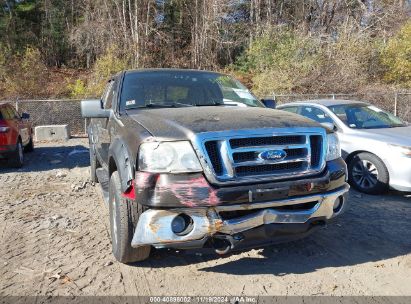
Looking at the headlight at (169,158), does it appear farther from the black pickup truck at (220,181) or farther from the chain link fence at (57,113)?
the chain link fence at (57,113)

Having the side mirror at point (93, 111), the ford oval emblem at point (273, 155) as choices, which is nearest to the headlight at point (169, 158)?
the ford oval emblem at point (273, 155)

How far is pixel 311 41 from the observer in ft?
68.7

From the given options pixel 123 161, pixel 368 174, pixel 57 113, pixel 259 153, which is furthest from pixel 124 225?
pixel 57 113

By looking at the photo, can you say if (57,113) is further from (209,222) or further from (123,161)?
(209,222)

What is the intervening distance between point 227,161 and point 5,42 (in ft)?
106

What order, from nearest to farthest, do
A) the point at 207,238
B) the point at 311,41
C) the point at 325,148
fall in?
the point at 207,238
the point at 325,148
the point at 311,41

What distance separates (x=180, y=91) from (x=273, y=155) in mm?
1835

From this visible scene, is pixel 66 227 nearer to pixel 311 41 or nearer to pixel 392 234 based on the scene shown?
pixel 392 234

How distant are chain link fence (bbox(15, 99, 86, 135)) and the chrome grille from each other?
14.2 metres

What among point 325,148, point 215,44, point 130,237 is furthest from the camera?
point 215,44

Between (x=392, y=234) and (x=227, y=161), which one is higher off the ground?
(x=227, y=161)

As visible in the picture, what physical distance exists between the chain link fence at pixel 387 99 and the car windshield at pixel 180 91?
1140cm

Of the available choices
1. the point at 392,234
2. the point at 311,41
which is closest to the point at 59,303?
the point at 392,234

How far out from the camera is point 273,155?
310 centimetres
